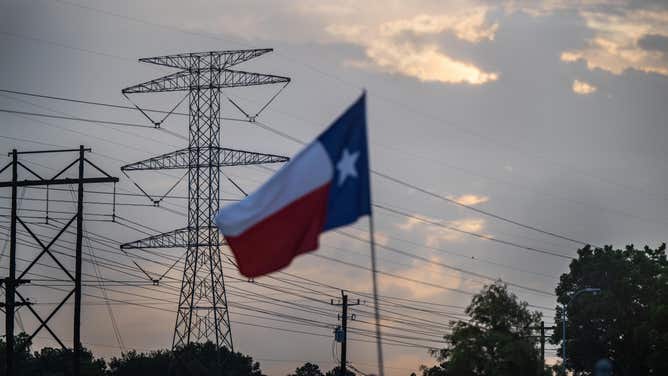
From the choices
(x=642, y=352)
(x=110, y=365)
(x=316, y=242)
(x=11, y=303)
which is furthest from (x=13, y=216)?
(x=110, y=365)

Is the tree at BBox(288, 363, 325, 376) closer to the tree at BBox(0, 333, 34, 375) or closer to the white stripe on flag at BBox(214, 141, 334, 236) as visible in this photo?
the tree at BBox(0, 333, 34, 375)

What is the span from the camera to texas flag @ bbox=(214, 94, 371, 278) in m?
25.5

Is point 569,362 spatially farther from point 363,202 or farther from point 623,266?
point 363,202

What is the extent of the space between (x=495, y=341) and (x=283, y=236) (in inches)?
1932

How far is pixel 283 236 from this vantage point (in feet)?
86.4

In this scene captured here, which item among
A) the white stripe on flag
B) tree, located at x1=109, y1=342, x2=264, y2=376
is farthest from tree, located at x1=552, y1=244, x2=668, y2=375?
the white stripe on flag

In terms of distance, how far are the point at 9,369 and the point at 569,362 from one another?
73.8 metres

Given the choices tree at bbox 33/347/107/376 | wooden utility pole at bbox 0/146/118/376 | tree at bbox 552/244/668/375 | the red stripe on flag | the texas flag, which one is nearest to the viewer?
the texas flag

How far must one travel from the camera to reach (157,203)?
75875 millimetres

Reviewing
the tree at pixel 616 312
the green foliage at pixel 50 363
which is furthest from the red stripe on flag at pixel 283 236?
the green foliage at pixel 50 363

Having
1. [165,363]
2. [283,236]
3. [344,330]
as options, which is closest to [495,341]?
[344,330]

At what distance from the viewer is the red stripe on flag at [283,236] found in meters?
25.9

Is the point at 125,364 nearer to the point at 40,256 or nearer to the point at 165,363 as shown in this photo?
the point at 165,363

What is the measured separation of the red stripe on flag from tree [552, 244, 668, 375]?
3662 inches
